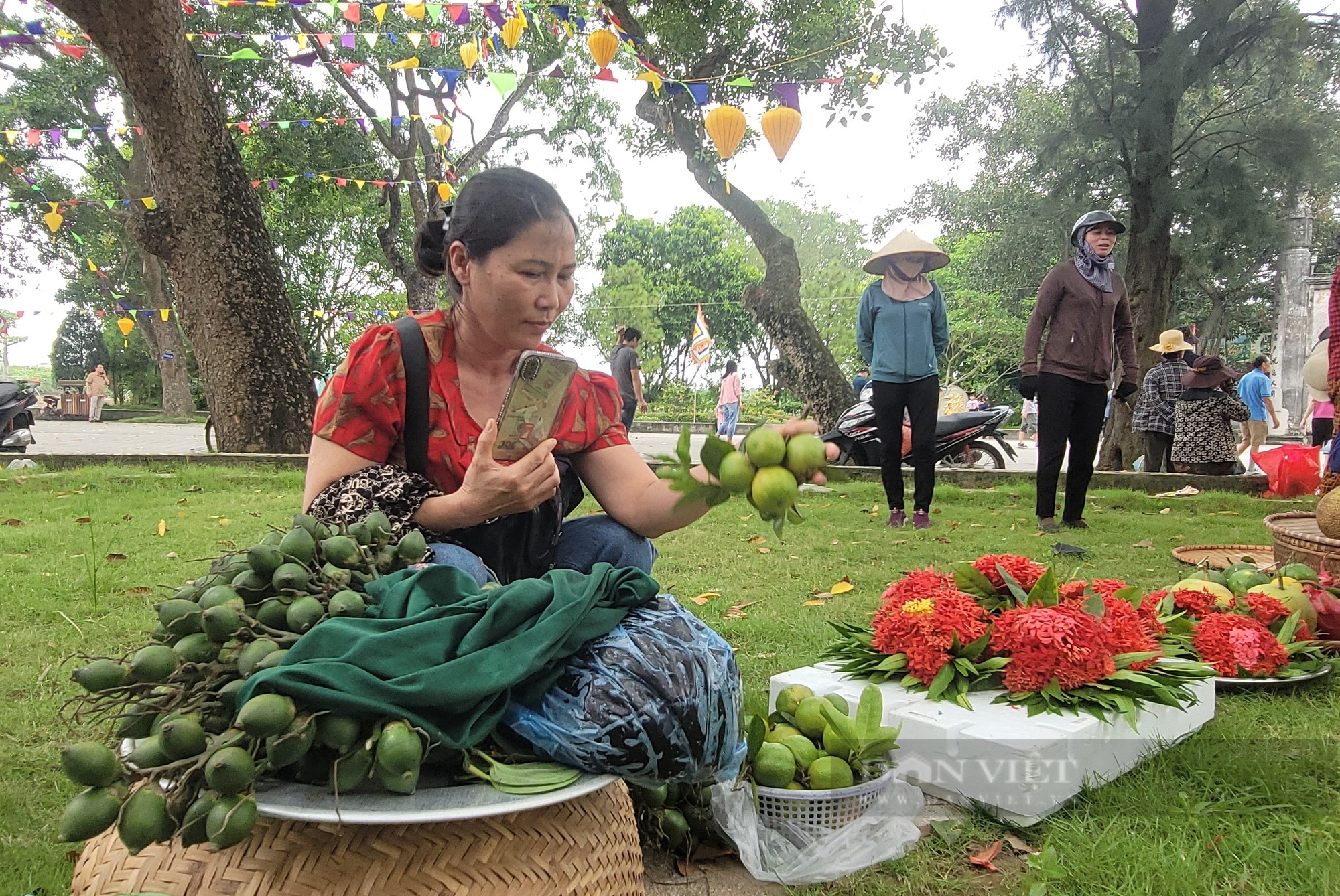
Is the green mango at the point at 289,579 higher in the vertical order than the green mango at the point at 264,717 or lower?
higher

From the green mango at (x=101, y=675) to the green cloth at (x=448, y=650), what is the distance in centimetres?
20

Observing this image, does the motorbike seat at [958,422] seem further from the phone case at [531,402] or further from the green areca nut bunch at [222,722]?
the green areca nut bunch at [222,722]

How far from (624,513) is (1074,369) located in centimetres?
397

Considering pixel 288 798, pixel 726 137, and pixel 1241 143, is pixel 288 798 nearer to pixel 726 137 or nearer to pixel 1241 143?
pixel 726 137

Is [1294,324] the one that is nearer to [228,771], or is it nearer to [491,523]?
[491,523]

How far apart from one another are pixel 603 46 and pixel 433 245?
828 cm

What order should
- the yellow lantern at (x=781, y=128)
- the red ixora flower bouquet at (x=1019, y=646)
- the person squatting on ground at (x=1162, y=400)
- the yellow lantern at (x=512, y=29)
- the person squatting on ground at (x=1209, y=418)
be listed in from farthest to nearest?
the yellow lantern at (x=512, y=29) < the yellow lantern at (x=781, y=128) < the person squatting on ground at (x=1162, y=400) < the person squatting on ground at (x=1209, y=418) < the red ixora flower bouquet at (x=1019, y=646)

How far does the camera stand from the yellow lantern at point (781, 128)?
9000 mm

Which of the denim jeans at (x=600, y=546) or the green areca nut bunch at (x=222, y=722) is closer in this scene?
the green areca nut bunch at (x=222, y=722)

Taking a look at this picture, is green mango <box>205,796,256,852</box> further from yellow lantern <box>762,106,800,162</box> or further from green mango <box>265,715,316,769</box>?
yellow lantern <box>762,106,800,162</box>

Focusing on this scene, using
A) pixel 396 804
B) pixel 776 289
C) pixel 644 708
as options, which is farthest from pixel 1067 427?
pixel 776 289

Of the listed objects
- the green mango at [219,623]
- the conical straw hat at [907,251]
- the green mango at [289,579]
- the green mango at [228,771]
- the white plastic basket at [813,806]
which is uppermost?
the conical straw hat at [907,251]

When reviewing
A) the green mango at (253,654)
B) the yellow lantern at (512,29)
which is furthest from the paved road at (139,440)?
the green mango at (253,654)

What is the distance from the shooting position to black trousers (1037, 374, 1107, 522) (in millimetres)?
5070
